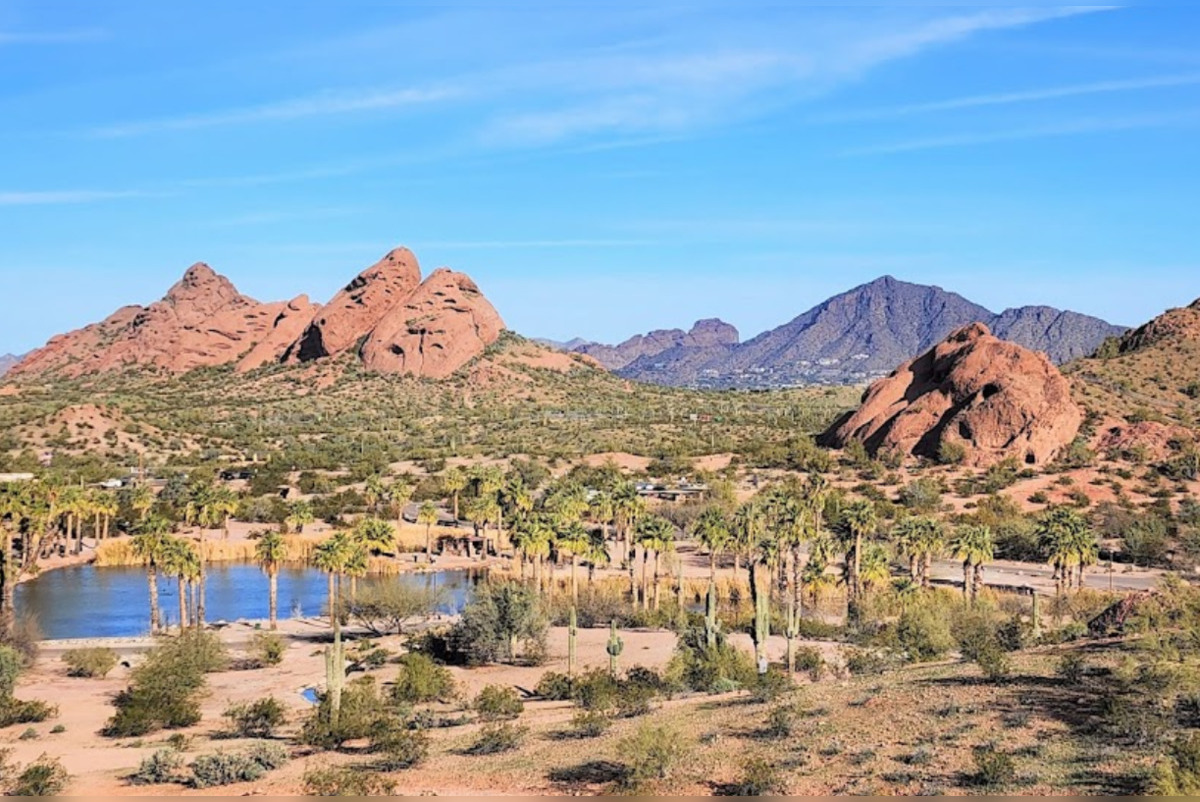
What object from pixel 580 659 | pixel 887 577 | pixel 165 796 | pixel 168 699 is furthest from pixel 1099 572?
pixel 165 796

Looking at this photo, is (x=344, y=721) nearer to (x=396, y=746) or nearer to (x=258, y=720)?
(x=396, y=746)

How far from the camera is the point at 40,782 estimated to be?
2397cm

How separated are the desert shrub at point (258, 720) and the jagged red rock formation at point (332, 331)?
405 feet

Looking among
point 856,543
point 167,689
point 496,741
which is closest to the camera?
point 496,741

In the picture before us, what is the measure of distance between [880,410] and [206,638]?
6941 centimetres

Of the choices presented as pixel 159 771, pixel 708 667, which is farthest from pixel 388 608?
pixel 159 771

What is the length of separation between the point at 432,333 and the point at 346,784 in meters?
135

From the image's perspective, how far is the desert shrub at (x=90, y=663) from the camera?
4131cm

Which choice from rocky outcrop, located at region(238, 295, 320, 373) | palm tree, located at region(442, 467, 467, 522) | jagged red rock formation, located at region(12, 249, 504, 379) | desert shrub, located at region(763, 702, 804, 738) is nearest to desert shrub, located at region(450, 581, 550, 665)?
desert shrub, located at region(763, 702, 804, 738)

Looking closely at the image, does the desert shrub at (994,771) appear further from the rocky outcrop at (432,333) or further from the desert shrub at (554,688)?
the rocky outcrop at (432,333)

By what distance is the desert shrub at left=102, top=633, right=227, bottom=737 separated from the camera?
32438 millimetres

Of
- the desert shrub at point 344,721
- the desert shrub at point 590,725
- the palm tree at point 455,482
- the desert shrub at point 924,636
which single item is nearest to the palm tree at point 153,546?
the desert shrub at point 344,721

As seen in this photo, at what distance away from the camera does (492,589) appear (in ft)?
154

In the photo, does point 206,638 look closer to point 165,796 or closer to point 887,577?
point 165,796
